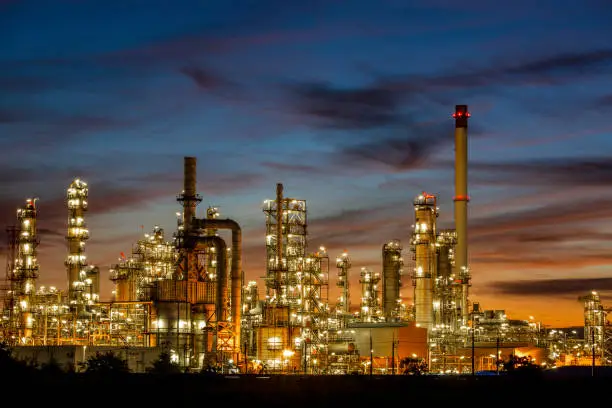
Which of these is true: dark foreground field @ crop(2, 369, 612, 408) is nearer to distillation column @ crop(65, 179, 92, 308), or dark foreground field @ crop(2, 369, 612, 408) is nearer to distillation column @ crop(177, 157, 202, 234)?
distillation column @ crop(177, 157, 202, 234)

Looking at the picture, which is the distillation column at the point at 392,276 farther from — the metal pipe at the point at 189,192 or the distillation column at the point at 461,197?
the metal pipe at the point at 189,192

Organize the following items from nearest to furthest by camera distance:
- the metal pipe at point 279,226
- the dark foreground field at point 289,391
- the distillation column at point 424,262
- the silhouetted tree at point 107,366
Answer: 1. the dark foreground field at point 289,391
2. the silhouetted tree at point 107,366
3. the metal pipe at point 279,226
4. the distillation column at point 424,262

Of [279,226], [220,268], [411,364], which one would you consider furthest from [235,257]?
[411,364]

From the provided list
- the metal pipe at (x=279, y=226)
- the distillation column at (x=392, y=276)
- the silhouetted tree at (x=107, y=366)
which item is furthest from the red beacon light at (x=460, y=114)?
the silhouetted tree at (x=107, y=366)

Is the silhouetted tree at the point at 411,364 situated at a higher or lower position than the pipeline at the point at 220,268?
lower

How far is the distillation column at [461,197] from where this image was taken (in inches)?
4740

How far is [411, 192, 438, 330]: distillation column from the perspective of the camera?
11050 centimetres

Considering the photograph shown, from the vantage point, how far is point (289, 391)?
6412 centimetres

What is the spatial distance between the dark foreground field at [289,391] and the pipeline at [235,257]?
2096 cm

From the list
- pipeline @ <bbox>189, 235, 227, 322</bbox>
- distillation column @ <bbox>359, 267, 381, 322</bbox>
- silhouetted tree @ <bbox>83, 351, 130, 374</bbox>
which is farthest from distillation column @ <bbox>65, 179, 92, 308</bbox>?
silhouetted tree @ <bbox>83, 351, 130, 374</bbox>

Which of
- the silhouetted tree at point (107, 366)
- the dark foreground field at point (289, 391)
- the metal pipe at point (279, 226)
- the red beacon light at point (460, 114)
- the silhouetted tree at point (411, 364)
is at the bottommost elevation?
the silhouetted tree at point (411, 364)

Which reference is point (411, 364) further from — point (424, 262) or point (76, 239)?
point (76, 239)

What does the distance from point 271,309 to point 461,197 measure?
122 ft

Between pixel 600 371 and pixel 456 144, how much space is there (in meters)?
33.7
